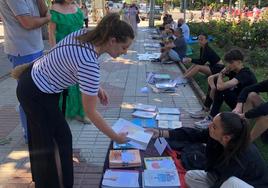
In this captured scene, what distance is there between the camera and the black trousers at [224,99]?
4922 millimetres

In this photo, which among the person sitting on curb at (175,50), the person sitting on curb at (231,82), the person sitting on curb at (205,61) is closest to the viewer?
the person sitting on curb at (231,82)

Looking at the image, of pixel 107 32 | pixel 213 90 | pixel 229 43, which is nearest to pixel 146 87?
pixel 213 90

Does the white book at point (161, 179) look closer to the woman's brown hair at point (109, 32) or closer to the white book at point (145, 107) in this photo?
the woman's brown hair at point (109, 32)

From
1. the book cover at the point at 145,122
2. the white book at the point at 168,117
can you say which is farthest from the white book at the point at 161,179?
the white book at the point at 168,117

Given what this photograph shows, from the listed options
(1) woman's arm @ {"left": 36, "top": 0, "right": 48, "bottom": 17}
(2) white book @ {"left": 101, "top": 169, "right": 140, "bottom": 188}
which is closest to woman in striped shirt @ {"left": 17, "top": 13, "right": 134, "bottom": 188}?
(2) white book @ {"left": 101, "top": 169, "right": 140, "bottom": 188}

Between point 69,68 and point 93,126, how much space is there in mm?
2634

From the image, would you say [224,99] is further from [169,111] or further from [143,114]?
[143,114]

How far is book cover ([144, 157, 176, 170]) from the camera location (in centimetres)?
364

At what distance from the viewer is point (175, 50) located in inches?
387

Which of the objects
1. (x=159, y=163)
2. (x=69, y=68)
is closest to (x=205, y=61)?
(x=159, y=163)

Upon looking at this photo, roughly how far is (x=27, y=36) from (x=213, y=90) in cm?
279

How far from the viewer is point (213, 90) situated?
5281mm

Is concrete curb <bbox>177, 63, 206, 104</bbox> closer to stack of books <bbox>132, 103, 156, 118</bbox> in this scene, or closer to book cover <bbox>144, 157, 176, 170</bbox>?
stack of books <bbox>132, 103, 156, 118</bbox>

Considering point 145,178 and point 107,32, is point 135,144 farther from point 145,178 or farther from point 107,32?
point 107,32
